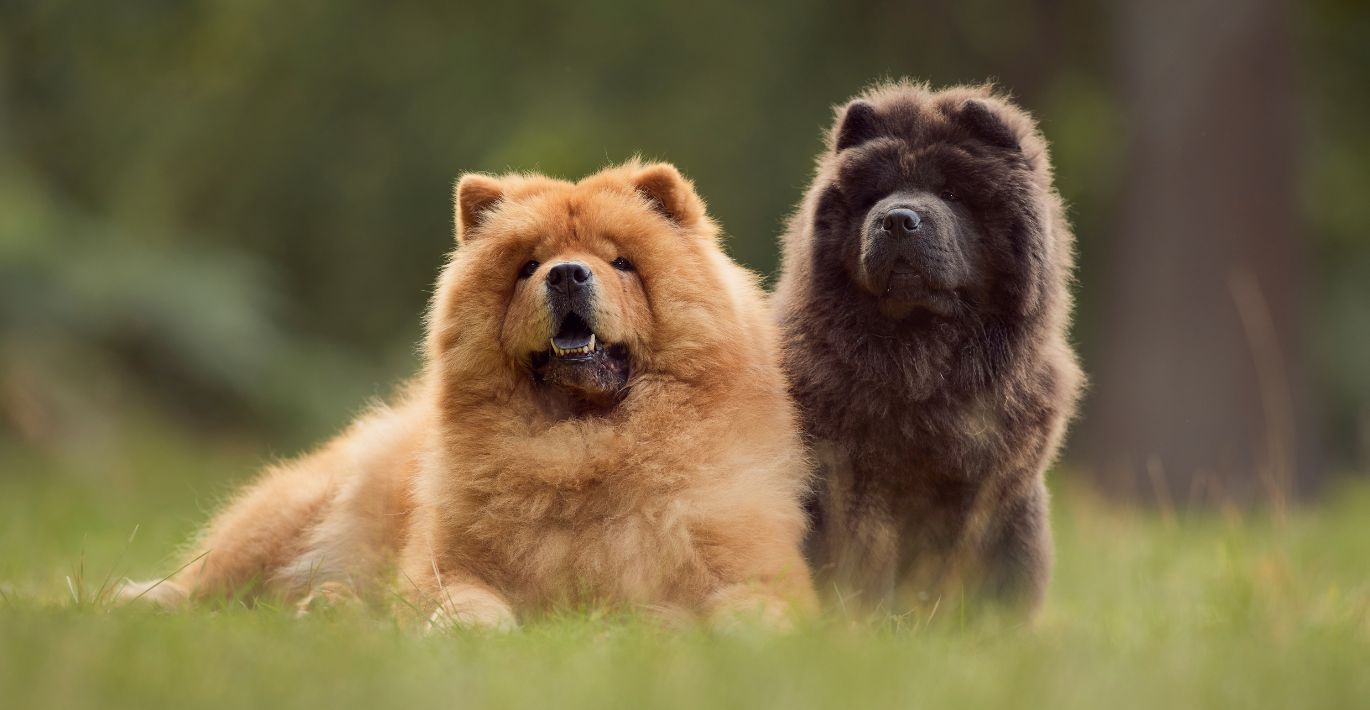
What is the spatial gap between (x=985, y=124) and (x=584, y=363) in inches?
59.1

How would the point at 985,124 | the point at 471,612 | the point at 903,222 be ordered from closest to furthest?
the point at 471,612
the point at 903,222
the point at 985,124

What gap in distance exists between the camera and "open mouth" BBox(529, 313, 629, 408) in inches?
164

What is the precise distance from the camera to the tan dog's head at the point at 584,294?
4164mm

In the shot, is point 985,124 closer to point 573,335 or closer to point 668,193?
point 668,193

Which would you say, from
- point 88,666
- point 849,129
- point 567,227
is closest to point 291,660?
point 88,666

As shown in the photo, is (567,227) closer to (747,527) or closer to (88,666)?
(747,527)

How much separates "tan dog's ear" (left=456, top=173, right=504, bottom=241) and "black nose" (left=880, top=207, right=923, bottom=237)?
1.28 meters

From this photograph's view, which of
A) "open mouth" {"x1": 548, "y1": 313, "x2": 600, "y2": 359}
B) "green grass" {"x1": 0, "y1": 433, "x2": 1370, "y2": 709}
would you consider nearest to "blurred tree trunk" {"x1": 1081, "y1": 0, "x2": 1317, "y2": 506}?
"green grass" {"x1": 0, "y1": 433, "x2": 1370, "y2": 709}

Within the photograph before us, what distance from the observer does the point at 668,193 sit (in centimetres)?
453

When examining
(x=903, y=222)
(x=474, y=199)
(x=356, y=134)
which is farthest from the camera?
(x=356, y=134)

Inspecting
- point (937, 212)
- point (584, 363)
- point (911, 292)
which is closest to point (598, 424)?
point (584, 363)

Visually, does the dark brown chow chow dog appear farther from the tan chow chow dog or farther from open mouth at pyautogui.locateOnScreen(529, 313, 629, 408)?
open mouth at pyautogui.locateOnScreen(529, 313, 629, 408)

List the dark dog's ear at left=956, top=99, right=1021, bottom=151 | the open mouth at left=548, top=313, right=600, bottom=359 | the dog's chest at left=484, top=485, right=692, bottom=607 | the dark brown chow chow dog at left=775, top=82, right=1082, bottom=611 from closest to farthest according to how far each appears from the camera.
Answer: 1. the dog's chest at left=484, top=485, right=692, bottom=607
2. the open mouth at left=548, top=313, right=600, bottom=359
3. the dark brown chow chow dog at left=775, top=82, right=1082, bottom=611
4. the dark dog's ear at left=956, top=99, right=1021, bottom=151

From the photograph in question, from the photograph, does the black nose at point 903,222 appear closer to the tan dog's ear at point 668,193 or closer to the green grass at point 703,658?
the tan dog's ear at point 668,193
